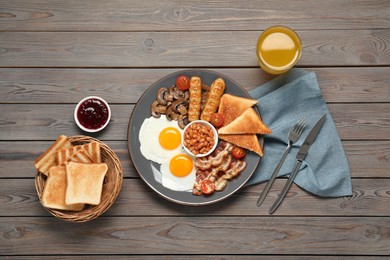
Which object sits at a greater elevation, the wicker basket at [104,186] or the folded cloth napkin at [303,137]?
the folded cloth napkin at [303,137]

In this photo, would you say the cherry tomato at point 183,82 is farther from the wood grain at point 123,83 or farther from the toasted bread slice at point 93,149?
the toasted bread slice at point 93,149

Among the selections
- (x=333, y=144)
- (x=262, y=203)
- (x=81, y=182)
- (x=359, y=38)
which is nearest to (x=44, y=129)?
(x=81, y=182)

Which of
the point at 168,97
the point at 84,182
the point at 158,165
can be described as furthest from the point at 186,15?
the point at 84,182

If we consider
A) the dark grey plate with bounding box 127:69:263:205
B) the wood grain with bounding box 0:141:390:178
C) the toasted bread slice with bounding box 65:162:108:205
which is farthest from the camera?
the wood grain with bounding box 0:141:390:178

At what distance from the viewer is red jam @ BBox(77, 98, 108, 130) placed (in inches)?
91.5

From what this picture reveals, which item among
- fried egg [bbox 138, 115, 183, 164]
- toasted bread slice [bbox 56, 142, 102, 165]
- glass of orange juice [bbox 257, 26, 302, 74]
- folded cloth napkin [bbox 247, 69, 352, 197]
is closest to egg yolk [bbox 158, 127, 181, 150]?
fried egg [bbox 138, 115, 183, 164]

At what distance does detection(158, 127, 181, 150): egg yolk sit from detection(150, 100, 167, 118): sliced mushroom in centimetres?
8

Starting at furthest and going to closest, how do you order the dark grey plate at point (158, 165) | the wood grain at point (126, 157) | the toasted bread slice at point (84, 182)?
1. the wood grain at point (126, 157)
2. the dark grey plate at point (158, 165)
3. the toasted bread slice at point (84, 182)

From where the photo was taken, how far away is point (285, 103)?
2.36 metres

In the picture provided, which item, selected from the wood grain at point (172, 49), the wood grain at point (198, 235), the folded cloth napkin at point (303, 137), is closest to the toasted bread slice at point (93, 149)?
the wood grain at point (198, 235)

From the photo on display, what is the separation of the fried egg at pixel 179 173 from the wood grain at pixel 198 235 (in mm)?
184

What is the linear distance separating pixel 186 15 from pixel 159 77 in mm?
352

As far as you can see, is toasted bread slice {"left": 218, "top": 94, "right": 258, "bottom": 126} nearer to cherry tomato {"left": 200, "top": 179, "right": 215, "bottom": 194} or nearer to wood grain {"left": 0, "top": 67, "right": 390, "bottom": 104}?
wood grain {"left": 0, "top": 67, "right": 390, "bottom": 104}

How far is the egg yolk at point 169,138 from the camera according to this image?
2301 millimetres
